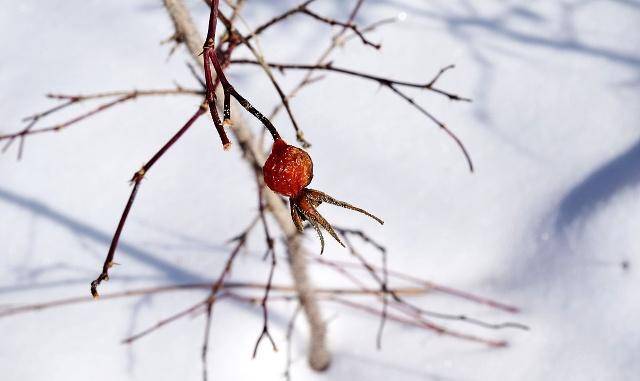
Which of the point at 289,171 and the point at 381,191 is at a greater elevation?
the point at 381,191

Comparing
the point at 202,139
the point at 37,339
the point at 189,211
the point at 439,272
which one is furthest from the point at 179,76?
the point at 439,272

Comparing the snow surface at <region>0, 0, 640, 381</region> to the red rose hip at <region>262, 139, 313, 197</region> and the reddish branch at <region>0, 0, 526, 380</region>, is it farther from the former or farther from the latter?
the red rose hip at <region>262, 139, 313, 197</region>

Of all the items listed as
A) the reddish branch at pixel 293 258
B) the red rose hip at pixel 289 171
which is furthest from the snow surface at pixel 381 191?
the red rose hip at pixel 289 171

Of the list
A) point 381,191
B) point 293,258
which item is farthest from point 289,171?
point 381,191

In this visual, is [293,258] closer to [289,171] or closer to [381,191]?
[381,191]

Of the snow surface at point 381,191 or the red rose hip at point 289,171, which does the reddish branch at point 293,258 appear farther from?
the red rose hip at point 289,171

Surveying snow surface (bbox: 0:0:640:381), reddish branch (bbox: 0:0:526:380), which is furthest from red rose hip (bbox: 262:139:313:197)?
snow surface (bbox: 0:0:640:381)

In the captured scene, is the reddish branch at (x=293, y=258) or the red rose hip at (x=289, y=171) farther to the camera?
the reddish branch at (x=293, y=258)

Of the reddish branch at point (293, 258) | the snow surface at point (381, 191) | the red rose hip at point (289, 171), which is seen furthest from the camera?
the snow surface at point (381, 191)
